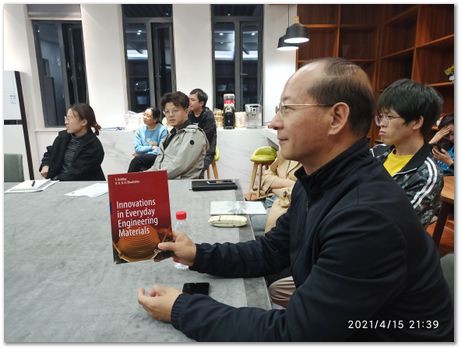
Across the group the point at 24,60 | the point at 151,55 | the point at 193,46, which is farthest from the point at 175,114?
the point at 24,60

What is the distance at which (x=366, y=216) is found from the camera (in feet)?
2.19

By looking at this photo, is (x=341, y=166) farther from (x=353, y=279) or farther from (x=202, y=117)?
(x=202, y=117)

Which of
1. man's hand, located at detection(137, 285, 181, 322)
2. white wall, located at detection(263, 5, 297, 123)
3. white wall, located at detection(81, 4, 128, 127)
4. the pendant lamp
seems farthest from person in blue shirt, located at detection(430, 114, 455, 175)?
white wall, located at detection(81, 4, 128, 127)

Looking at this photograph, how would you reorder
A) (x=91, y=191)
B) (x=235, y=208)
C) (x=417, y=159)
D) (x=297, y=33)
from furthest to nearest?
1. (x=297, y=33)
2. (x=91, y=191)
3. (x=235, y=208)
4. (x=417, y=159)

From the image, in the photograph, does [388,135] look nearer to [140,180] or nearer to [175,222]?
[175,222]

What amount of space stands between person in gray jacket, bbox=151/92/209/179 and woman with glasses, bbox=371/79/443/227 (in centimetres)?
141

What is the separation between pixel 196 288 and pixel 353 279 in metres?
0.44

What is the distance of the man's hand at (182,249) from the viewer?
986 millimetres

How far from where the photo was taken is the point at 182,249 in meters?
0.99

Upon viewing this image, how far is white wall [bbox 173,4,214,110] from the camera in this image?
4.53 meters

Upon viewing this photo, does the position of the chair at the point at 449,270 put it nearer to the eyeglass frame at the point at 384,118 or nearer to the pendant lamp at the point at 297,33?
the eyeglass frame at the point at 384,118

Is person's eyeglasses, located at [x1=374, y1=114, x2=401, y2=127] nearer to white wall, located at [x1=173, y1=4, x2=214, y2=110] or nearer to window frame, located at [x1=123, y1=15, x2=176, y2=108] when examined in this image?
white wall, located at [x1=173, y1=4, x2=214, y2=110]

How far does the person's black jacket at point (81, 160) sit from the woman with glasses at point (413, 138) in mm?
2179

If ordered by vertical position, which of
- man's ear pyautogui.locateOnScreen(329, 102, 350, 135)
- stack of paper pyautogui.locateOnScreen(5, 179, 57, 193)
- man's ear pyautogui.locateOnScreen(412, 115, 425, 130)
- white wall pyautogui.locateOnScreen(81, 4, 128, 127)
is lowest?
stack of paper pyautogui.locateOnScreen(5, 179, 57, 193)
